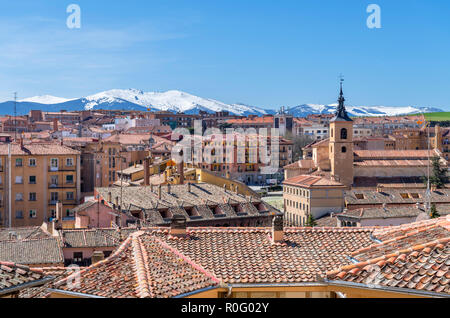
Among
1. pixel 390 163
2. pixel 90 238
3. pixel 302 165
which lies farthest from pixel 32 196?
pixel 390 163

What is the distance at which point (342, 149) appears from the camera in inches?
2467

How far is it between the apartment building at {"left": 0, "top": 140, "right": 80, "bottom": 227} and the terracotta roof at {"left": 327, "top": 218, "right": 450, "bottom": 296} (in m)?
31.3

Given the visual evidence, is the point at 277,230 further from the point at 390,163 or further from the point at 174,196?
the point at 390,163

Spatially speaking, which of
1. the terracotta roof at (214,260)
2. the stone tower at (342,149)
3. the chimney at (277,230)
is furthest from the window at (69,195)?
the chimney at (277,230)

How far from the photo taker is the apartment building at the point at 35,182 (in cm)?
3676

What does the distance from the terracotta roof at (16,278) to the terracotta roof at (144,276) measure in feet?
3.16

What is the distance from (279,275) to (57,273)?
3771mm

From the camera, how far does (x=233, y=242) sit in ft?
35.5

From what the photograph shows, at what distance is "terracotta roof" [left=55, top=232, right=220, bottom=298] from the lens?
24.8ft

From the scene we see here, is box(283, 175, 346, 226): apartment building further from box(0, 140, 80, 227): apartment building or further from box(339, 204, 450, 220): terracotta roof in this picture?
box(0, 140, 80, 227): apartment building

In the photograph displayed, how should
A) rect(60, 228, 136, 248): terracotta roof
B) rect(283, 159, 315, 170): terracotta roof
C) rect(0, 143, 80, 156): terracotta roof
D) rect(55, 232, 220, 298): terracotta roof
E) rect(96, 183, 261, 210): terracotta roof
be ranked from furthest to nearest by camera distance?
rect(283, 159, 315, 170): terracotta roof
rect(0, 143, 80, 156): terracotta roof
rect(96, 183, 261, 210): terracotta roof
rect(60, 228, 136, 248): terracotta roof
rect(55, 232, 220, 298): terracotta roof

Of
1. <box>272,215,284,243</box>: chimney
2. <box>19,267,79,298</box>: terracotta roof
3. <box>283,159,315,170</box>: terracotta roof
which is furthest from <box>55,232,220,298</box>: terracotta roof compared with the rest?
<box>283,159,315,170</box>: terracotta roof

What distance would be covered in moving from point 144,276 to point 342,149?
184 feet
